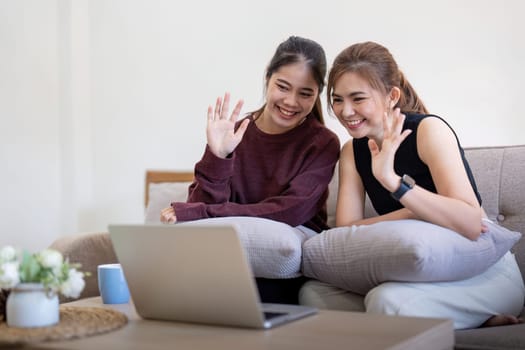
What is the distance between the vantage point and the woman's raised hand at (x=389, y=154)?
5.16 ft

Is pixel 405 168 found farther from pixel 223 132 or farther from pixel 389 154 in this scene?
pixel 223 132

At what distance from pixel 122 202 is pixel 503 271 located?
2175 mm

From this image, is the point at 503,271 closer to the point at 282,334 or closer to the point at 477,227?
the point at 477,227

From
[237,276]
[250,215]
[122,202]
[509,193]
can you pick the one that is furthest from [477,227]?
[122,202]

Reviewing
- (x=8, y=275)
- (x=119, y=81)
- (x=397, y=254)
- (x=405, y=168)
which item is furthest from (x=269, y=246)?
(x=119, y=81)

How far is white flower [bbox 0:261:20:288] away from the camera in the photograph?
1.13m

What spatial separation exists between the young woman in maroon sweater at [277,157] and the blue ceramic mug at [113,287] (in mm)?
286

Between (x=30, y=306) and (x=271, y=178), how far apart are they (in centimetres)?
90

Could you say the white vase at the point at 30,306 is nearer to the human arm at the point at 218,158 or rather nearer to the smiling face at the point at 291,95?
the human arm at the point at 218,158

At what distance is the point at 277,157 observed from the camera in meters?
1.95

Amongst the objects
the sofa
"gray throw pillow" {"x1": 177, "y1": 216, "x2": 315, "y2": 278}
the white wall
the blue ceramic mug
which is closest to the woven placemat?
the blue ceramic mug

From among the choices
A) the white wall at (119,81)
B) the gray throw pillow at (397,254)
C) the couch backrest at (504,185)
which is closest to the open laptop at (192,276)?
the gray throw pillow at (397,254)

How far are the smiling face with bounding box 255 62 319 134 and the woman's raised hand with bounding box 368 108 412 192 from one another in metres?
0.33

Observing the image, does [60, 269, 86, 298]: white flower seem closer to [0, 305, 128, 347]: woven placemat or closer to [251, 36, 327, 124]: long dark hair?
[0, 305, 128, 347]: woven placemat
